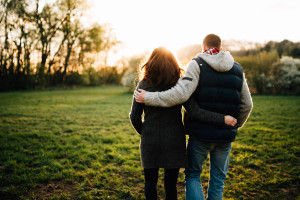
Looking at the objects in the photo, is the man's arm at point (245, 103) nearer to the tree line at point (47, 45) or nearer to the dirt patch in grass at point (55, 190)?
the dirt patch in grass at point (55, 190)

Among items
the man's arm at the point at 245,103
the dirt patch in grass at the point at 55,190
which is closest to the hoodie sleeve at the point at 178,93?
the man's arm at the point at 245,103

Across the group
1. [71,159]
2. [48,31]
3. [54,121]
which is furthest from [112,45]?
[71,159]

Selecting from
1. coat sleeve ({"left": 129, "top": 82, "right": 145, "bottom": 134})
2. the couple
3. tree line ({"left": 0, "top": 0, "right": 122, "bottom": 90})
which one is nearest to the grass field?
the couple

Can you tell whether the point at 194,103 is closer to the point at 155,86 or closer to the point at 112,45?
the point at 155,86

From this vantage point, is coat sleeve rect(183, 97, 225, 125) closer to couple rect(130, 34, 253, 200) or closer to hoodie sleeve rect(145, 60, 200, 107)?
couple rect(130, 34, 253, 200)

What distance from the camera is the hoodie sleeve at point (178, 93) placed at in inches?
80.7

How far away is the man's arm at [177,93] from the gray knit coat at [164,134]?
0.45ft

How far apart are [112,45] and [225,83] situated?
4100cm

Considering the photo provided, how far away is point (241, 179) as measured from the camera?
376 centimetres

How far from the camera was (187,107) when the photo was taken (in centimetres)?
223

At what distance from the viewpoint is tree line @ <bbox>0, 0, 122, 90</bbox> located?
2412cm

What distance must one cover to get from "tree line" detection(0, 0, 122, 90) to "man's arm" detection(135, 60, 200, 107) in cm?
2707

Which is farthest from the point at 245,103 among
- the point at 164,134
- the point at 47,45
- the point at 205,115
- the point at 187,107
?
the point at 47,45

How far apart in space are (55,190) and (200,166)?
2538 millimetres
